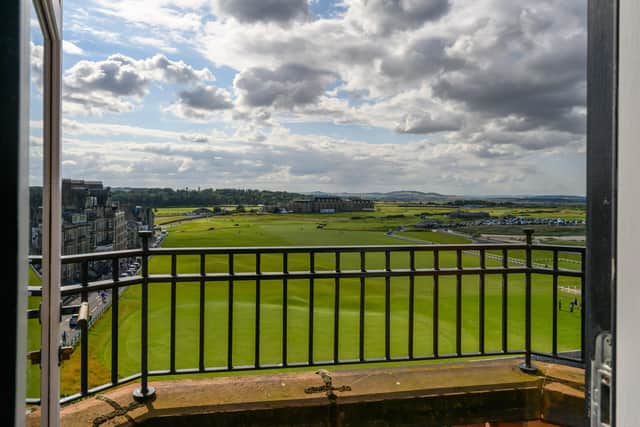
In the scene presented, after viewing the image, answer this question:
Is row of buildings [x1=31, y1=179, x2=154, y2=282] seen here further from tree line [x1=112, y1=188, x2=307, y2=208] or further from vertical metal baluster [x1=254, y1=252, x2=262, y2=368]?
vertical metal baluster [x1=254, y1=252, x2=262, y2=368]

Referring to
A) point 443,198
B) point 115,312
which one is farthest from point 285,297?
point 443,198

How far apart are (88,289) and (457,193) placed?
4.44m

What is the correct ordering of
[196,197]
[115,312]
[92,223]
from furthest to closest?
[196,197], [115,312], [92,223]

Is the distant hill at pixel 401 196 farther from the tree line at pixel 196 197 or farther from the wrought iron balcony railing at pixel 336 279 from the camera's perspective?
the wrought iron balcony railing at pixel 336 279

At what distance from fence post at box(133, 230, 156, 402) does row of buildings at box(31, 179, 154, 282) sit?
18 cm

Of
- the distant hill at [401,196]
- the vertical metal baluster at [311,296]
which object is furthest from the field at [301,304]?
the distant hill at [401,196]

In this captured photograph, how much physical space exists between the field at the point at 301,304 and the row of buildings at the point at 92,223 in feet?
1.15

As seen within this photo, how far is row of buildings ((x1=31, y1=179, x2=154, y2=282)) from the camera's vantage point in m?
1.47

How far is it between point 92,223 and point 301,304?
8.10 ft

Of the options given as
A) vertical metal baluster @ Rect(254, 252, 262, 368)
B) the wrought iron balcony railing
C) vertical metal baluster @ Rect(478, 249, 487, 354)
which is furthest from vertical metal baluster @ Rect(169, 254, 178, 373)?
vertical metal baluster @ Rect(478, 249, 487, 354)

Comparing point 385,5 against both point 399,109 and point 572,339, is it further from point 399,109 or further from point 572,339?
point 572,339

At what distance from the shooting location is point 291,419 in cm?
228

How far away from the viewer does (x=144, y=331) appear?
2369 mm

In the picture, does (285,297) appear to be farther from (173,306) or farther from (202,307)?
(173,306)
